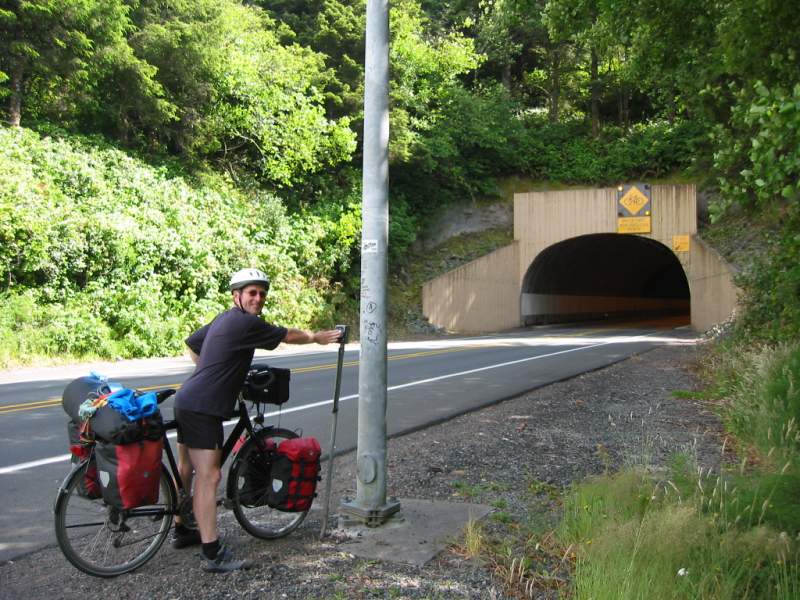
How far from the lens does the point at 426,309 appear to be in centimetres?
3102

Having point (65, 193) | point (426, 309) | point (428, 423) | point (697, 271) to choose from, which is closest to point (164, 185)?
point (65, 193)

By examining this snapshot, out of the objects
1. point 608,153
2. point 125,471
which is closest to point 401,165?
point 608,153

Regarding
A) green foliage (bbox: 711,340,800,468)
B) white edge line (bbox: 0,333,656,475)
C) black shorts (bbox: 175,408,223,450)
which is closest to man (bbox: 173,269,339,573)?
black shorts (bbox: 175,408,223,450)

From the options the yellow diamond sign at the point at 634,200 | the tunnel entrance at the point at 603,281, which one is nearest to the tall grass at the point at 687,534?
the yellow diamond sign at the point at 634,200

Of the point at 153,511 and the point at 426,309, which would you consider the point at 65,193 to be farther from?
the point at 153,511

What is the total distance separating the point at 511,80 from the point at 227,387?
45.7 m

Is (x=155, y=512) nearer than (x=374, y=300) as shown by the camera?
Yes

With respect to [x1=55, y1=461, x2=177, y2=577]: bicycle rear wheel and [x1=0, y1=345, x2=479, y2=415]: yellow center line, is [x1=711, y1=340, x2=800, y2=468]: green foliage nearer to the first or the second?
[x1=55, y1=461, x2=177, y2=577]: bicycle rear wheel

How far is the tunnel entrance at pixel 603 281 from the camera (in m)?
36.5

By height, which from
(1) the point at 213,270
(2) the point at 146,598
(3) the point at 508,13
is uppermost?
(3) the point at 508,13

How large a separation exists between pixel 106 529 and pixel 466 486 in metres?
2.99

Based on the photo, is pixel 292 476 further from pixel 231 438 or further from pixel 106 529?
pixel 106 529

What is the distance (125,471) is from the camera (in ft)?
13.1

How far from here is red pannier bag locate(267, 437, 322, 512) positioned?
4746 millimetres
